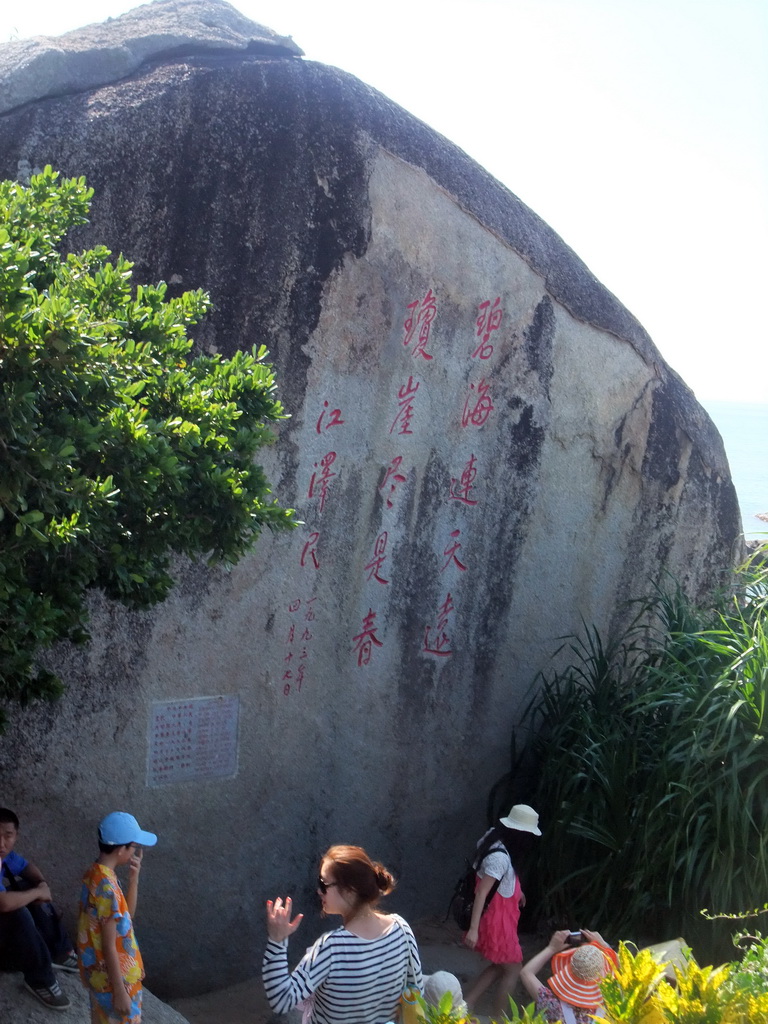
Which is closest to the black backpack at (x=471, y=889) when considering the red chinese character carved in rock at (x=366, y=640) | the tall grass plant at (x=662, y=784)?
the tall grass plant at (x=662, y=784)

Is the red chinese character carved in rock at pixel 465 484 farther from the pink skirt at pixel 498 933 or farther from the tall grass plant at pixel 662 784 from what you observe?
the pink skirt at pixel 498 933

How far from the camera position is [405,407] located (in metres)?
4.65

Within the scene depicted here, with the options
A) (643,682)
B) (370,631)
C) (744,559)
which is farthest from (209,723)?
(744,559)

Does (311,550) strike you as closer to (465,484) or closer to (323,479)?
(323,479)

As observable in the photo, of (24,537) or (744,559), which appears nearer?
(24,537)

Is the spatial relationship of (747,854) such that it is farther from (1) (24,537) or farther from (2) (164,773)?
(1) (24,537)

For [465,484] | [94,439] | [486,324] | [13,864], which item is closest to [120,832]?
[13,864]

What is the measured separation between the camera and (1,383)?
1.95 metres

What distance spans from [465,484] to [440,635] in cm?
76

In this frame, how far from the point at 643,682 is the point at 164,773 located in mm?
2330

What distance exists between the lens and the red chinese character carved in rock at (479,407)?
4.84m

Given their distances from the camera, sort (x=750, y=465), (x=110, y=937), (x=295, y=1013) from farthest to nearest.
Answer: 1. (x=750, y=465)
2. (x=295, y=1013)
3. (x=110, y=937)

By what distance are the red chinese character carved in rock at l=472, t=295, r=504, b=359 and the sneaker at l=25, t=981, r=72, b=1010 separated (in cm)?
320

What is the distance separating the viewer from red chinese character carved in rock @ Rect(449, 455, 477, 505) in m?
4.85
